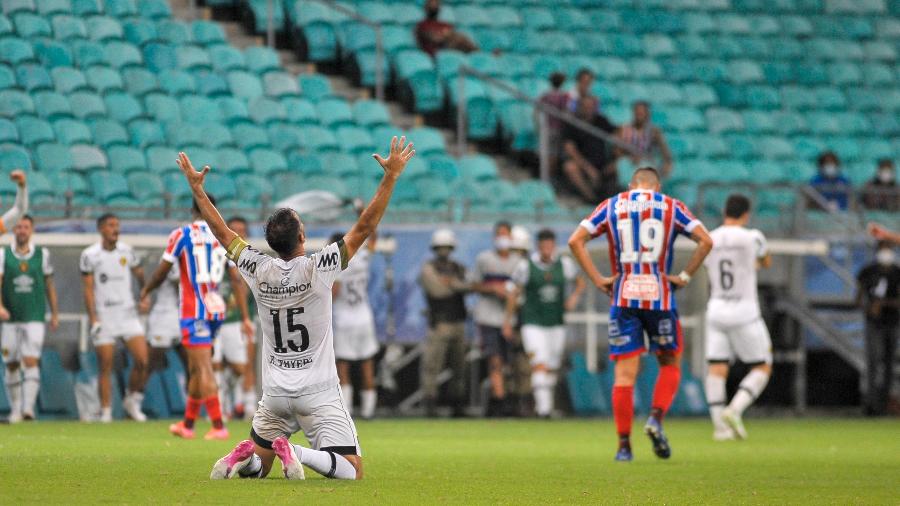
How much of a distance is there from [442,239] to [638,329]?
26.8 ft

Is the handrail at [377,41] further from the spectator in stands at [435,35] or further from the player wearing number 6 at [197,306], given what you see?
the player wearing number 6 at [197,306]

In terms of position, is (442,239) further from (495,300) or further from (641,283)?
(641,283)

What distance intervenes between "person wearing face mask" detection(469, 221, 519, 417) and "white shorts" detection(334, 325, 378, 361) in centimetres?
164

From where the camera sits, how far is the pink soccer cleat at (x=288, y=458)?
8.67 meters

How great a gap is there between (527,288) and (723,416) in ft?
16.8

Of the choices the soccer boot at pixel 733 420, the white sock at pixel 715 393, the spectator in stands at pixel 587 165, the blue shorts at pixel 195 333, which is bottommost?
the soccer boot at pixel 733 420

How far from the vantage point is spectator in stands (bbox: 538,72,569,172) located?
2212cm

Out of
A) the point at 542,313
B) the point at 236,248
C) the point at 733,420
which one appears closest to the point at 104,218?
the point at 542,313

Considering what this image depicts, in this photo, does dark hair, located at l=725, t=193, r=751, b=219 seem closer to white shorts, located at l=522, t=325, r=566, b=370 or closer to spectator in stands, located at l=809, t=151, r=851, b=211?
white shorts, located at l=522, t=325, r=566, b=370

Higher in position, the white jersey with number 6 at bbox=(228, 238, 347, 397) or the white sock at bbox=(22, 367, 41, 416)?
the white jersey with number 6 at bbox=(228, 238, 347, 397)

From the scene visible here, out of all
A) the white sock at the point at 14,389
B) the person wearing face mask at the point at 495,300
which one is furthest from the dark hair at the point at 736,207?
the white sock at the point at 14,389

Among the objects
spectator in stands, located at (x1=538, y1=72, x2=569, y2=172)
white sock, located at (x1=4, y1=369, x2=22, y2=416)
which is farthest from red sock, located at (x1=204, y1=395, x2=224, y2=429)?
spectator in stands, located at (x1=538, y1=72, x2=569, y2=172)

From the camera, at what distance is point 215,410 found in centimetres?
1393

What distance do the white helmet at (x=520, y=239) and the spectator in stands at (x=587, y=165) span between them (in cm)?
159
